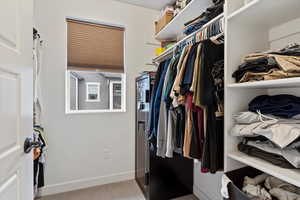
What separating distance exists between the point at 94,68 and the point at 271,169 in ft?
7.12

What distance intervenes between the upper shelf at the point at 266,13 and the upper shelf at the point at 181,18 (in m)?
0.66

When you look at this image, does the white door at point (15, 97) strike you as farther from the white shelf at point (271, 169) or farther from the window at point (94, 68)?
the window at point (94, 68)

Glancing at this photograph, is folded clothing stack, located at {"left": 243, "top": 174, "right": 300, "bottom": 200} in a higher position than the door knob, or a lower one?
lower

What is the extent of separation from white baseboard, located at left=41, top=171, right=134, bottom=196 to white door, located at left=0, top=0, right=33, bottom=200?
1287mm

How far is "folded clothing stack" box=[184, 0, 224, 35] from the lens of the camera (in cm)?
126

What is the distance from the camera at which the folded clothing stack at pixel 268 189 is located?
28.2 inches

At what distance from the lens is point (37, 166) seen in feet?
5.76

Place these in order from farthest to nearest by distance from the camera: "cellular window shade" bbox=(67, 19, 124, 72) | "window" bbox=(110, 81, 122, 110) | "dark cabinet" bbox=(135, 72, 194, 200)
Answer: "window" bbox=(110, 81, 122, 110), "cellular window shade" bbox=(67, 19, 124, 72), "dark cabinet" bbox=(135, 72, 194, 200)

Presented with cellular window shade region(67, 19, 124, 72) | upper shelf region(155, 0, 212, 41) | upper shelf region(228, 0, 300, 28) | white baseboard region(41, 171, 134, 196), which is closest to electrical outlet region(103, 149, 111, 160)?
white baseboard region(41, 171, 134, 196)

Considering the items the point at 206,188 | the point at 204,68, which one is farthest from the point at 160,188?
the point at 204,68

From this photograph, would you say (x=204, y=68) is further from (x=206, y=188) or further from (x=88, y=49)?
(x=88, y=49)

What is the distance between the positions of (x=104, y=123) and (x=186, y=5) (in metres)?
1.78

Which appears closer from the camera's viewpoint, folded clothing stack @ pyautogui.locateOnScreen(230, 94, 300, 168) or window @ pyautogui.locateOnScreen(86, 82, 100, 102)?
folded clothing stack @ pyautogui.locateOnScreen(230, 94, 300, 168)

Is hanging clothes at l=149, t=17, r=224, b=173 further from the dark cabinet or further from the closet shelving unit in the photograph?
the dark cabinet
